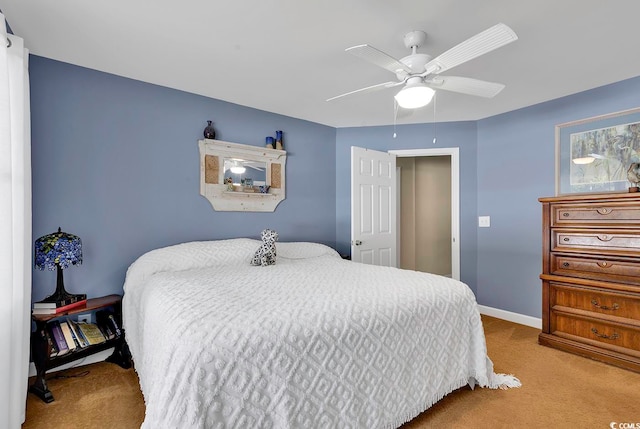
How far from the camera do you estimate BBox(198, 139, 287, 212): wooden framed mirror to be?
317cm

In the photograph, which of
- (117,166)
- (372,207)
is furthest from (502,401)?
(117,166)

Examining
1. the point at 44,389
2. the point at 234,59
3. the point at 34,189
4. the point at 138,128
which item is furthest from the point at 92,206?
the point at 234,59

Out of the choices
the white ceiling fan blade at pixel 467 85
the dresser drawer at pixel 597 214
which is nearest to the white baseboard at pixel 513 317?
the dresser drawer at pixel 597 214

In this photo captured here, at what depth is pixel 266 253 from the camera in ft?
8.98

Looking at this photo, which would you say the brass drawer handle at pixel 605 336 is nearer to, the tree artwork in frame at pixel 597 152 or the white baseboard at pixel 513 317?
the white baseboard at pixel 513 317

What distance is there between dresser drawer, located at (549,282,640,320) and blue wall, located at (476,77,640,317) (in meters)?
0.59

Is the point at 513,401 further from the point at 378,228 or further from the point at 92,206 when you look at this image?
the point at 92,206

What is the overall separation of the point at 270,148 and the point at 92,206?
69.4 inches

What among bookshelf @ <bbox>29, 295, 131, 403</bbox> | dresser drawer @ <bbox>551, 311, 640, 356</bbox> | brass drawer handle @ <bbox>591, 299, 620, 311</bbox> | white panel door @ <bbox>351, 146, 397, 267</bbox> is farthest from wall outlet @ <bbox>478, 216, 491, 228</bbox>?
bookshelf @ <bbox>29, 295, 131, 403</bbox>

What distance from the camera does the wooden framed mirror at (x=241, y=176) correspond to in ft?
10.4

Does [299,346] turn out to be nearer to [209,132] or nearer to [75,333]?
[75,333]

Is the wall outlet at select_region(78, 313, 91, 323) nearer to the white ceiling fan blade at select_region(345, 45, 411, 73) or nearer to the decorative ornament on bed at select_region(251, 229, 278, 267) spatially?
the decorative ornament on bed at select_region(251, 229, 278, 267)

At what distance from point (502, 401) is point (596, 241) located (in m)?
1.57

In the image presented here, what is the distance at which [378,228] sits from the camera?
151 inches
